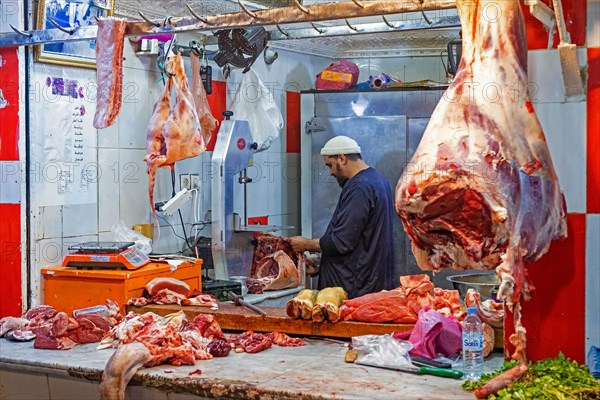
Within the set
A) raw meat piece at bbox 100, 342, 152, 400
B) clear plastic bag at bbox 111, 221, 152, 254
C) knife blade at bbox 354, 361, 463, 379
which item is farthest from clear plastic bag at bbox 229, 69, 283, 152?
knife blade at bbox 354, 361, 463, 379

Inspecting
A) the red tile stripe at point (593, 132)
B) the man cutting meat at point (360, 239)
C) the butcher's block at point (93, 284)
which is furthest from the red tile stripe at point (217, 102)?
the red tile stripe at point (593, 132)

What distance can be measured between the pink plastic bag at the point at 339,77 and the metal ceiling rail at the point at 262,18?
337cm

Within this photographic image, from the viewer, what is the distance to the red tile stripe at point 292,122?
990 cm

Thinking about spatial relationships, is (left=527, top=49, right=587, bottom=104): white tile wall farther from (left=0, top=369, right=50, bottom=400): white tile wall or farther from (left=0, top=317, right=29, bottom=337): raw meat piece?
(left=0, top=317, right=29, bottom=337): raw meat piece

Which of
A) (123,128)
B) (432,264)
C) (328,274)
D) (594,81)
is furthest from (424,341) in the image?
(123,128)

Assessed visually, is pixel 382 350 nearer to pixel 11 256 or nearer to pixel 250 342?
pixel 250 342

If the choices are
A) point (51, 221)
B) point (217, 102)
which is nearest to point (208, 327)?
point (51, 221)

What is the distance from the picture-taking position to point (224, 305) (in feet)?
19.8

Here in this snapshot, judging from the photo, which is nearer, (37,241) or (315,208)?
(37,241)

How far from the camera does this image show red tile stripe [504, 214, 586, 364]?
4.14 meters

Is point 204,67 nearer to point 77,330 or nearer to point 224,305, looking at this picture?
point 224,305

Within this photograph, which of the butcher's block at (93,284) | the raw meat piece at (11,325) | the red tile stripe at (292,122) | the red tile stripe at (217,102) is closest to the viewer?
the raw meat piece at (11,325)

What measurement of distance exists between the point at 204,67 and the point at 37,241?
7.48ft

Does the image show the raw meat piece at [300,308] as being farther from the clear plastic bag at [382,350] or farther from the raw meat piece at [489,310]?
the raw meat piece at [489,310]
